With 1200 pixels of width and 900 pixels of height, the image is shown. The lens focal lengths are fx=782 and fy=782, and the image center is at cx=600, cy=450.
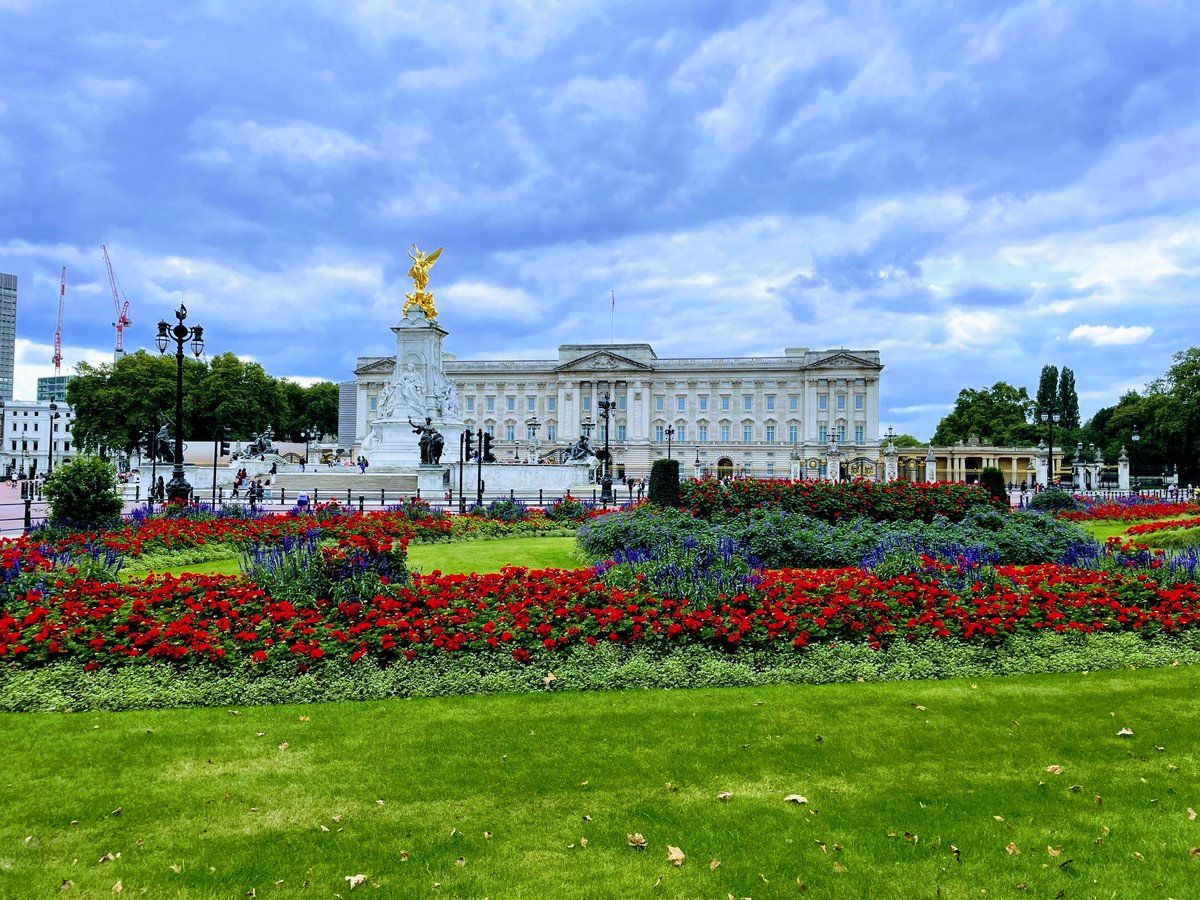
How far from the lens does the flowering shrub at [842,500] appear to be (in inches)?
663

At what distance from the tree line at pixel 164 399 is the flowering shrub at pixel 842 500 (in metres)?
54.3

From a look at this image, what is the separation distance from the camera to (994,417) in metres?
93.2

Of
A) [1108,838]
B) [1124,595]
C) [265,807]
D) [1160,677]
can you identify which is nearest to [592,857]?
[265,807]

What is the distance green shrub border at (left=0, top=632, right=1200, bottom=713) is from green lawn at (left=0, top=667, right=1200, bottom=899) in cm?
28

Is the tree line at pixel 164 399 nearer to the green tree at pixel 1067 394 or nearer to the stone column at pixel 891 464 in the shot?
the stone column at pixel 891 464

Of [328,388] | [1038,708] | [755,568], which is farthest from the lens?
[328,388]

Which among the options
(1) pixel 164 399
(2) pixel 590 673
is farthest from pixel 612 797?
(1) pixel 164 399

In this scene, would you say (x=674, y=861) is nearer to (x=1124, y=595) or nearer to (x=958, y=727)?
(x=958, y=727)

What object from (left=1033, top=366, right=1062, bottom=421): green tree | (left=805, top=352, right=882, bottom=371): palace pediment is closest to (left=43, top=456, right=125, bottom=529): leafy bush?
(left=805, top=352, right=882, bottom=371): palace pediment

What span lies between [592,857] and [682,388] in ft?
317

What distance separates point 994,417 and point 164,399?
292ft

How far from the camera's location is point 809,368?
96.1 meters

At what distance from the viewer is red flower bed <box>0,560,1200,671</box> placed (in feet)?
23.6

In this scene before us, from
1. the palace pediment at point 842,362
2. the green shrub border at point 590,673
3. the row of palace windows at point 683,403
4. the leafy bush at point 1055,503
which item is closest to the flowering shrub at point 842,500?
the green shrub border at point 590,673
